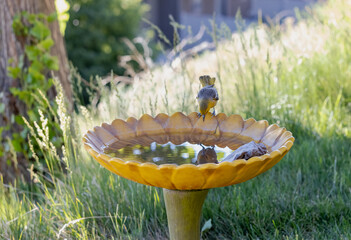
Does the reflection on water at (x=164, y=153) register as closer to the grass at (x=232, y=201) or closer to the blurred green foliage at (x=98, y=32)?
the grass at (x=232, y=201)

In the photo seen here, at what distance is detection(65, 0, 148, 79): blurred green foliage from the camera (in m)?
10.2

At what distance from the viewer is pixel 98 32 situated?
1029cm

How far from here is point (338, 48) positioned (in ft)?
15.2

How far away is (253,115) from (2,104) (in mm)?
2112

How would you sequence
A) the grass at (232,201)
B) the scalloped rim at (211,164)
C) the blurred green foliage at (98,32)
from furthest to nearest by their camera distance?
the blurred green foliage at (98,32), the grass at (232,201), the scalloped rim at (211,164)

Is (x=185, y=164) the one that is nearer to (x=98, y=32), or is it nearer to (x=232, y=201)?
(x=232, y=201)

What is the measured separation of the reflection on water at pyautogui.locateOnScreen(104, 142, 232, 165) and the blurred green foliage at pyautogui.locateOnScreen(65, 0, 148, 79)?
26.6 feet

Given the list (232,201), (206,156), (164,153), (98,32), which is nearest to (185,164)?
(206,156)

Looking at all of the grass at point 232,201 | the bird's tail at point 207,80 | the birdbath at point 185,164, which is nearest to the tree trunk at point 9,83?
the grass at point 232,201

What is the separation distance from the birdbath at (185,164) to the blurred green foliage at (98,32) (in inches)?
313

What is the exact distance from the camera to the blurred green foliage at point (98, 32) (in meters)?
10.2

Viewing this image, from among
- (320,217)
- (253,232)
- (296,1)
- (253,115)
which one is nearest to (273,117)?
(253,115)

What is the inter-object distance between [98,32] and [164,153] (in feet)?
28.6

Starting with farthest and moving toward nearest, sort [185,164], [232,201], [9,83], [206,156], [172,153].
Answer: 1. [9,83]
2. [232,201]
3. [172,153]
4. [206,156]
5. [185,164]
